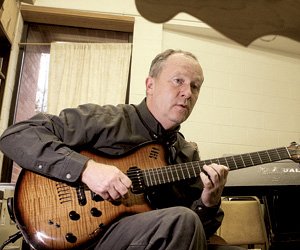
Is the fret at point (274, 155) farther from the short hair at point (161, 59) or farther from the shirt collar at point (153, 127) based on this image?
the short hair at point (161, 59)

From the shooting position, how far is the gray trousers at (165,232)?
73 centimetres

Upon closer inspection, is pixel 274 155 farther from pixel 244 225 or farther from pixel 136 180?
pixel 244 225

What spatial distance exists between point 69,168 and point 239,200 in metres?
1.39

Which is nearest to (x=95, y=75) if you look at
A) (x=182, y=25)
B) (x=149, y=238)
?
(x=182, y=25)

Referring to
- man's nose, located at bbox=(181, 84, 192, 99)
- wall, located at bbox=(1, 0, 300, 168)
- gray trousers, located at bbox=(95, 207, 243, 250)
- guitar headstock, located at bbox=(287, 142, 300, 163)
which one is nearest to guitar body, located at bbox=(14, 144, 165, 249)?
gray trousers, located at bbox=(95, 207, 243, 250)

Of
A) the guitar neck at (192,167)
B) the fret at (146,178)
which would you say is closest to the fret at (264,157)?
the guitar neck at (192,167)

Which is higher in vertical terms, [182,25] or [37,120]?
[182,25]

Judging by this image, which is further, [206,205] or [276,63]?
[276,63]

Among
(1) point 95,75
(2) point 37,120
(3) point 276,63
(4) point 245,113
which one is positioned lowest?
(2) point 37,120

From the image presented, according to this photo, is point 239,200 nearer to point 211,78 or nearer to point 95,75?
point 211,78

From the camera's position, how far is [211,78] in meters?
2.87

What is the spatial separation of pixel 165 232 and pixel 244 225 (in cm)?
130

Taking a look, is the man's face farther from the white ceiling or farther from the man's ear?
the white ceiling

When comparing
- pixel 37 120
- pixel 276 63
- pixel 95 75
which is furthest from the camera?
pixel 276 63
